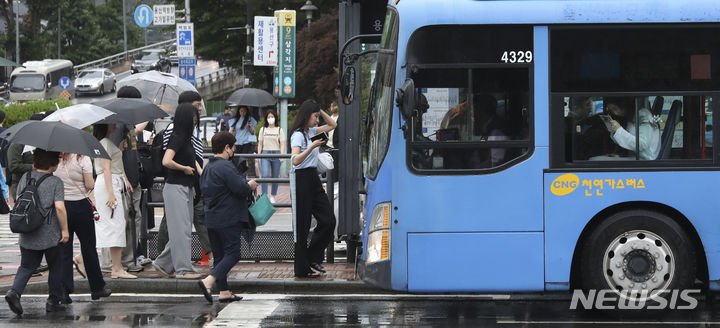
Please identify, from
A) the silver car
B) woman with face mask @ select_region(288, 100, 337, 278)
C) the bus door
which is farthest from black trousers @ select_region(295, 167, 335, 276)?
the silver car

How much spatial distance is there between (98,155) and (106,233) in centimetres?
172

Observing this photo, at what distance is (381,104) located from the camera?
30.1 ft

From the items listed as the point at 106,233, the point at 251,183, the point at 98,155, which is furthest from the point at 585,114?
the point at 106,233

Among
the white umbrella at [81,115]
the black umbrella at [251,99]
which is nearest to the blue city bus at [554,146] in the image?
the white umbrella at [81,115]

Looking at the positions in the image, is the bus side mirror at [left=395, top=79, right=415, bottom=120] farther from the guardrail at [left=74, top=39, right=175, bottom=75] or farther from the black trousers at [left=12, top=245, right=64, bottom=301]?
the guardrail at [left=74, top=39, right=175, bottom=75]

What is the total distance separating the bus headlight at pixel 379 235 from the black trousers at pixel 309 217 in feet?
5.84

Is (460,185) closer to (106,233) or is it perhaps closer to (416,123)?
(416,123)

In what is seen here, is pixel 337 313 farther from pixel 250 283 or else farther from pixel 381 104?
pixel 381 104

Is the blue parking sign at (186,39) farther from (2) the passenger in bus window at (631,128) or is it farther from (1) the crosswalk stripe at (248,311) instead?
(2) the passenger in bus window at (631,128)

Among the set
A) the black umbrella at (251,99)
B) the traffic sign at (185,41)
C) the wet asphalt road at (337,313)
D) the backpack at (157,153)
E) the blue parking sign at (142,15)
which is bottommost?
the wet asphalt road at (337,313)

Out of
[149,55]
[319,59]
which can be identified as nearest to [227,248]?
[319,59]

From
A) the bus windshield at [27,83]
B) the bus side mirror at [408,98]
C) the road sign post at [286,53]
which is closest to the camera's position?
the bus side mirror at [408,98]

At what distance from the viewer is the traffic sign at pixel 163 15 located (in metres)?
39.3

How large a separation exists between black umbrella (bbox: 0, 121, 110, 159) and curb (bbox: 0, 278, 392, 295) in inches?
76.0
